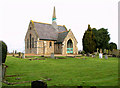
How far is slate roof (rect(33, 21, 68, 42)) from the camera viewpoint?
35469 millimetres

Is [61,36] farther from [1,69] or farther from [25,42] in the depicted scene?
[1,69]

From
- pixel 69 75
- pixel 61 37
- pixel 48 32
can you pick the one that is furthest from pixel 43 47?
pixel 69 75

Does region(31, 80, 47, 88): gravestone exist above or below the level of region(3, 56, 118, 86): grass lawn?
above

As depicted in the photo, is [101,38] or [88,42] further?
[101,38]

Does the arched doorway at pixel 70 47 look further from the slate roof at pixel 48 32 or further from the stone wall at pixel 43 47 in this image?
the stone wall at pixel 43 47

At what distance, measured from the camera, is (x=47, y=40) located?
35.7 m

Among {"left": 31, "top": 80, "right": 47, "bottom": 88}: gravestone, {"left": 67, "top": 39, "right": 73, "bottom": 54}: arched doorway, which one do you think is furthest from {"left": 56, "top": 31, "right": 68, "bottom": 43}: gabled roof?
{"left": 31, "top": 80, "right": 47, "bottom": 88}: gravestone

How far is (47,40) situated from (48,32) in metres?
3.39

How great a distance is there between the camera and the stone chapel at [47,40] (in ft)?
114

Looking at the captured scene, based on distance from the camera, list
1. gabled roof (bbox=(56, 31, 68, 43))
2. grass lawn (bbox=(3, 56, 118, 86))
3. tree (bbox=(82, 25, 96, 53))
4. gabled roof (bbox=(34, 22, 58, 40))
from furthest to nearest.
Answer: tree (bbox=(82, 25, 96, 53)) < gabled roof (bbox=(56, 31, 68, 43)) < gabled roof (bbox=(34, 22, 58, 40)) < grass lawn (bbox=(3, 56, 118, 86))

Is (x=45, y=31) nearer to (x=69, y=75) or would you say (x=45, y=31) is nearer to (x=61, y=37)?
(x=61, y=37)

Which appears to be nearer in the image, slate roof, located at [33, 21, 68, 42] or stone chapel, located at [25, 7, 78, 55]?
stone chapel, located at [25, 7, 78, 55]

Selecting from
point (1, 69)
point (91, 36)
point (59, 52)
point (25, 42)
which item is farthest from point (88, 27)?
point (1, 69)

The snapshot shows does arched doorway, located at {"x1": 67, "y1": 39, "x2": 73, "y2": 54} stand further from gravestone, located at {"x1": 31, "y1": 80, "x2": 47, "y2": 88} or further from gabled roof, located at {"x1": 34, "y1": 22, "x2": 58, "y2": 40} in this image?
gravestone, located at {"x1": 31, "y1": 80, "x2": 47, "y2": 88}
